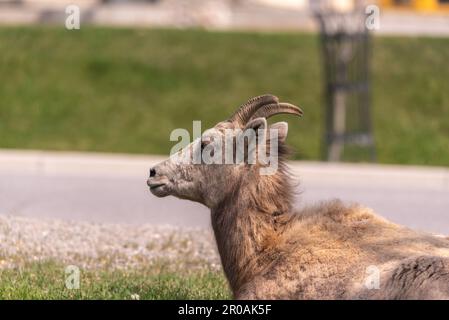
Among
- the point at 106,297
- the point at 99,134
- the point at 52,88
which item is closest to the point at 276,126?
the point at 106,297

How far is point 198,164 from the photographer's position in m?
7.15

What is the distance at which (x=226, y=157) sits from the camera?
277 inches

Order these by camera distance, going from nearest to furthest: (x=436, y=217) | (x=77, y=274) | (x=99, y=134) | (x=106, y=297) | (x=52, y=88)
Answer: (x=106, y=297) < (x=77, y=274) < (x=436, y=217) < (x=99, y=134) < (x=52, y=88)

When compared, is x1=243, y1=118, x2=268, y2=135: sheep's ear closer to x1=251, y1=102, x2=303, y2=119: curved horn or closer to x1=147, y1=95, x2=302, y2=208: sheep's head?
x1=147, y1=95, x2=302, y2=208: sheep's head

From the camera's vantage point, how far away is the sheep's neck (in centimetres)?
688

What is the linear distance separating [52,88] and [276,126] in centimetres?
1569

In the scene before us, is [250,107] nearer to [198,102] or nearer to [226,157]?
[226,157]

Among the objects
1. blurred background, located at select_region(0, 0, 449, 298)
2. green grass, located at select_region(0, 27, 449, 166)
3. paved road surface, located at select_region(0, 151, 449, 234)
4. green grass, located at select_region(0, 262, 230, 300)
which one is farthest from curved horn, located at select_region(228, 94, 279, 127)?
green grass, located at select_region(0, 27, 449, 166)

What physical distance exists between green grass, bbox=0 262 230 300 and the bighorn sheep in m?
1.11

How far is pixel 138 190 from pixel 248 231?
8.87 m

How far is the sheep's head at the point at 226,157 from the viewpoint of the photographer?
6.95m

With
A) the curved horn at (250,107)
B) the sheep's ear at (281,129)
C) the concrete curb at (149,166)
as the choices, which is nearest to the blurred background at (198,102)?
the concrete curb at (149,166)
